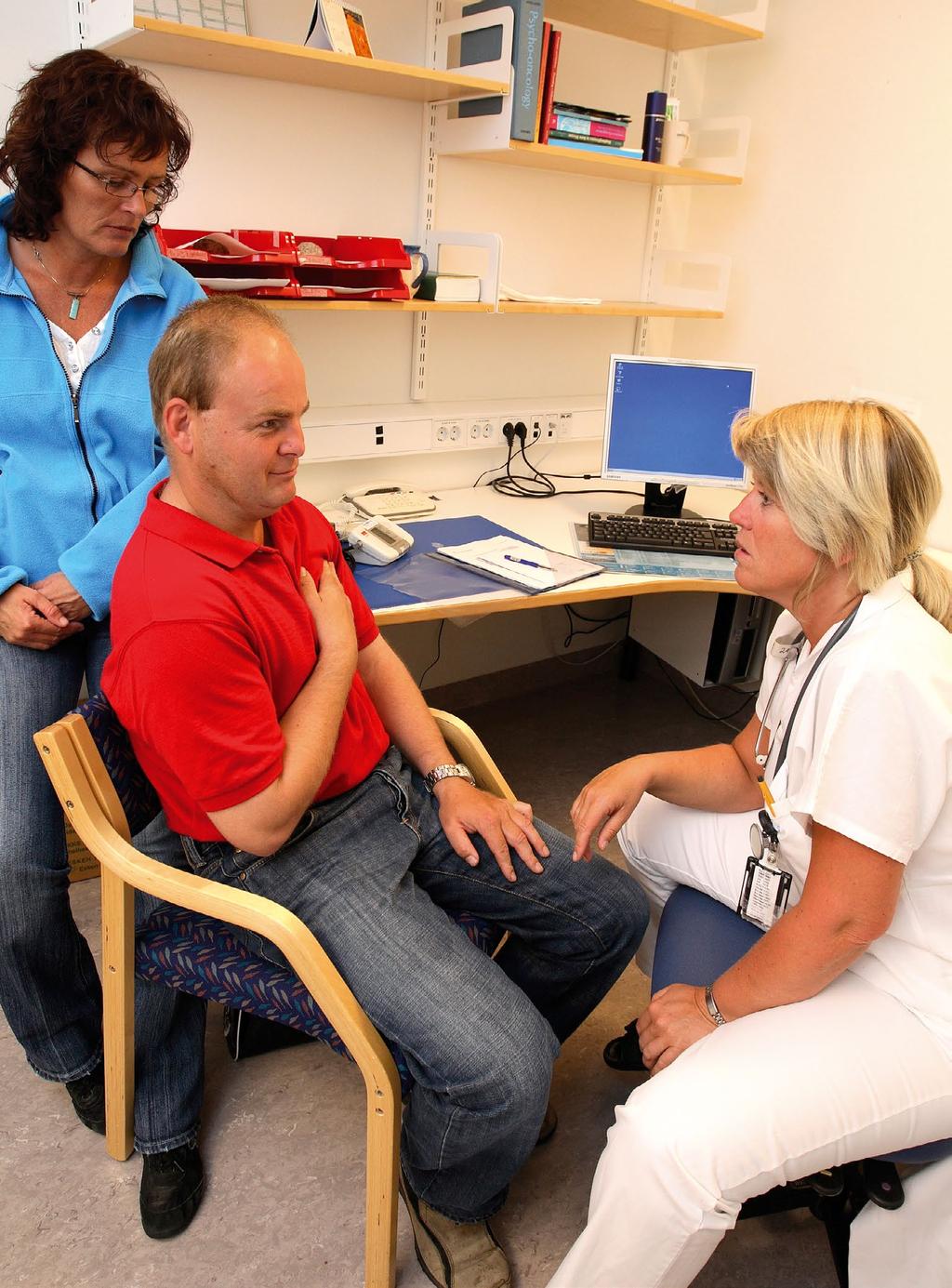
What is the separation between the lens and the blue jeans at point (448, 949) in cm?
132

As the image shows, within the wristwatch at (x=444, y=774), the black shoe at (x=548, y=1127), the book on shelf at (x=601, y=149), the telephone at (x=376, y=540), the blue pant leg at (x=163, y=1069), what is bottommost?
the black shoe at (x=548, y=1127)

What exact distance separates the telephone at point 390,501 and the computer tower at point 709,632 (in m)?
0.85

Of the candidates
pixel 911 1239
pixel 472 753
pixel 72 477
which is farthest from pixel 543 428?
pixel 911 1239

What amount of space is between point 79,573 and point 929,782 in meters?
1.28

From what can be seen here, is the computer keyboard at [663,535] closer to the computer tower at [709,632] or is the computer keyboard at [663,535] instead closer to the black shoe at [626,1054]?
the computer tower at [709,632]

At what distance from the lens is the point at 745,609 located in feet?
9.50

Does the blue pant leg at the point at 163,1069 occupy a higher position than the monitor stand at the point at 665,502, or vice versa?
the monitor stand at the point at 665,502

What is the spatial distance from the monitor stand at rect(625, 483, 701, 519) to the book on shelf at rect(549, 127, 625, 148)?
888 millimetres

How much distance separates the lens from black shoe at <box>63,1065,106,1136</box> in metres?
1.74

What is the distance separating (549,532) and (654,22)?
1.39m

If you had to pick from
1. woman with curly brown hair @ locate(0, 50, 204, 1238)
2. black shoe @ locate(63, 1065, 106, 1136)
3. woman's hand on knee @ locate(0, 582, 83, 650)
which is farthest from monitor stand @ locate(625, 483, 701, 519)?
black shoe @ locate(63, 1065, 106, 1136)

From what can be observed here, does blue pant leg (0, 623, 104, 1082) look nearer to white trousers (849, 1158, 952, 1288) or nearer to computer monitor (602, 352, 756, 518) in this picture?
white trousers (849, 1158, 952, 1288)

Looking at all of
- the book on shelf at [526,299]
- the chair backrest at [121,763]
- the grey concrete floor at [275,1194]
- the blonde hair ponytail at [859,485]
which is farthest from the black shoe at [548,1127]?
the book on shelf at [526,299]

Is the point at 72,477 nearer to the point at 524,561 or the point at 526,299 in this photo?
the point at 524,561
